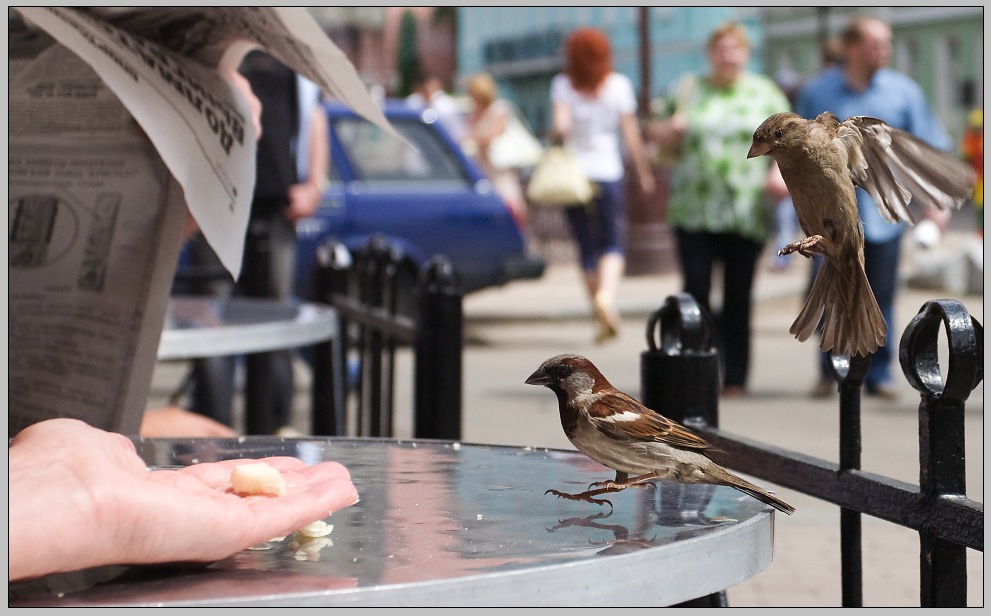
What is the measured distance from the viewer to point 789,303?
43.4 ft

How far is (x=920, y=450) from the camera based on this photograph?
1.49m

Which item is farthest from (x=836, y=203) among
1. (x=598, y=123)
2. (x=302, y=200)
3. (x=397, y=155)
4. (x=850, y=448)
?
(x=397, y=155)

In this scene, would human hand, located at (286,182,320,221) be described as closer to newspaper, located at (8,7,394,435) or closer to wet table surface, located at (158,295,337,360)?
wet table surface, located at (158,295,337,360)

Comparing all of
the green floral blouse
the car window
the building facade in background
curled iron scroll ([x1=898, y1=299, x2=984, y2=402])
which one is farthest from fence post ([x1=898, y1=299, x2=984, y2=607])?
the building facade in background

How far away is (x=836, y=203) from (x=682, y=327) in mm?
1152

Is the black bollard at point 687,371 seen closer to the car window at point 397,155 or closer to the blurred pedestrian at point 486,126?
the car window at point 397,155

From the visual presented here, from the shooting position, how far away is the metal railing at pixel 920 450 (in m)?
1.42

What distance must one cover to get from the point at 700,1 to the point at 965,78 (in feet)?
131

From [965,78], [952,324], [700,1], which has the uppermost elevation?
[965,78]

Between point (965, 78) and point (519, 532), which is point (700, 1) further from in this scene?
point (965, 78)

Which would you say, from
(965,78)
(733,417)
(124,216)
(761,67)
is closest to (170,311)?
(124,216)

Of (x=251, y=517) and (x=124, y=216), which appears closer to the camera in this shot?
(x=251, y=517)

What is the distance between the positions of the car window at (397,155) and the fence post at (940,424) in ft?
29.1

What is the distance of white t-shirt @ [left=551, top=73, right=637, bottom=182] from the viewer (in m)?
9.71
